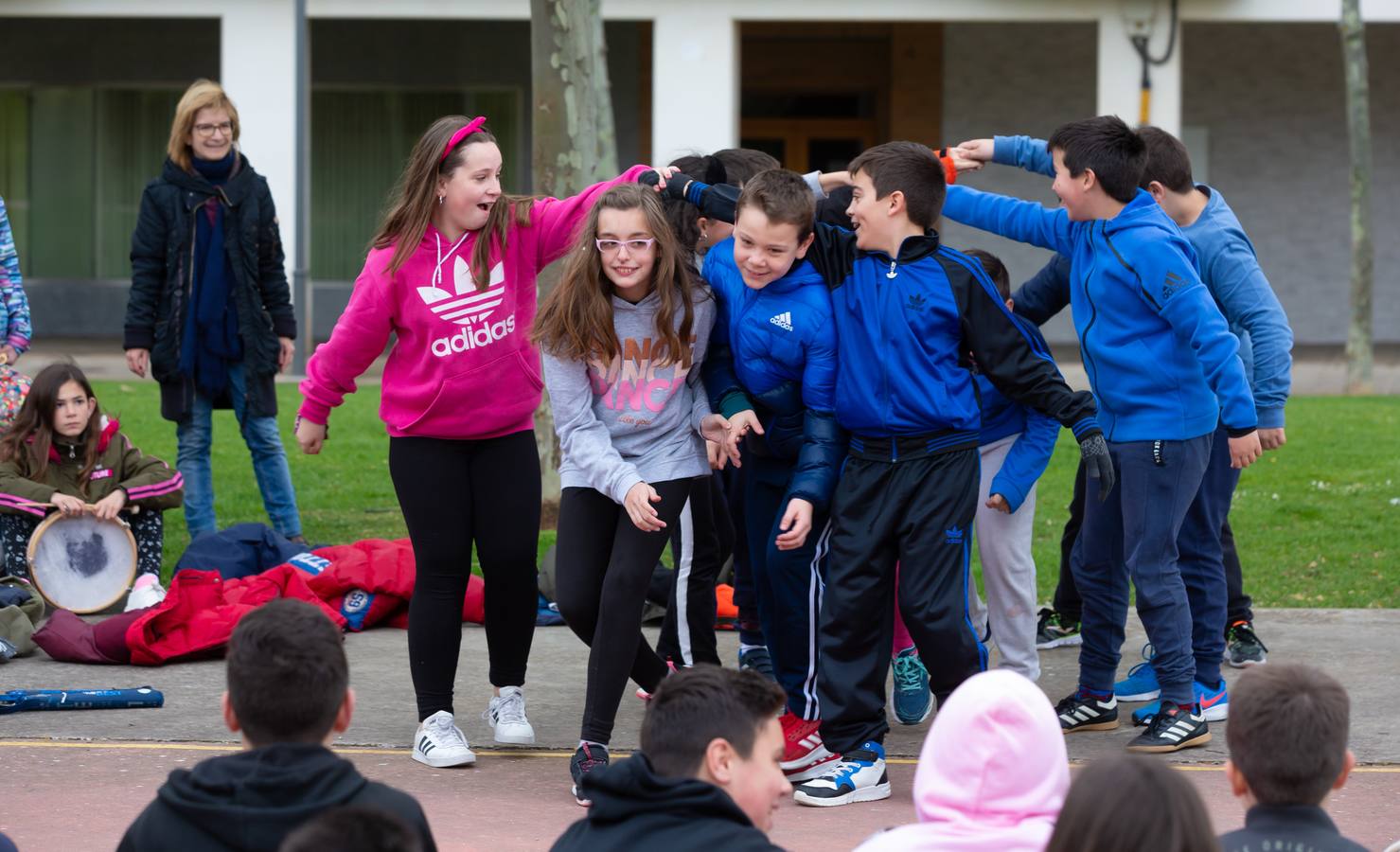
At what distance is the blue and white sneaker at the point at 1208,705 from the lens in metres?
5.46

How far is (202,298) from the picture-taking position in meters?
7.90

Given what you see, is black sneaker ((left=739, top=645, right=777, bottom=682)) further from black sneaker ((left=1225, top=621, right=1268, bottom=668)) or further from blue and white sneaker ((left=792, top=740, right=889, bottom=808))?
black sneaker ((left=1225, top=621, right=1268, bottom=668))

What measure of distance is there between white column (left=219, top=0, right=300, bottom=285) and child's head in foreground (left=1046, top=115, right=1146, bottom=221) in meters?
13.9

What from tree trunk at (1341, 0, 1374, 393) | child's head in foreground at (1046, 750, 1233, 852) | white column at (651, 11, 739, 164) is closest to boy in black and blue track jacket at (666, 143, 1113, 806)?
child's head in foreground at (1046, 750, 1233, 852)

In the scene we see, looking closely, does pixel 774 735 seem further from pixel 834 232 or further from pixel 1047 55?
pixel 1047 55

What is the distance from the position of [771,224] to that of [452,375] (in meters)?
1.03

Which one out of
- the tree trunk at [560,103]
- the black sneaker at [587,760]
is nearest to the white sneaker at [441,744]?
the black sneaker at [587,760]

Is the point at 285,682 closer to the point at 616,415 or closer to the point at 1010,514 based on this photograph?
the point at 616,415

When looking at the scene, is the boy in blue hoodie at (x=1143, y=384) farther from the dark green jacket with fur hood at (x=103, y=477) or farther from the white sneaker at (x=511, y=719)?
the dark green jacket with fur hood at (x=103, y=477)

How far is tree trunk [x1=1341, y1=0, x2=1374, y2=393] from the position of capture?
16.3 meters

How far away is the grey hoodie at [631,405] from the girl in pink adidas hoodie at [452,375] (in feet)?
0.77

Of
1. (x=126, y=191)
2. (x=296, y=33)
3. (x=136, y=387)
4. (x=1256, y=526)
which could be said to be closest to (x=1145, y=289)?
(x=1256, y=526)

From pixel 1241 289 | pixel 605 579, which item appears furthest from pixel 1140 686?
pixel 605 579

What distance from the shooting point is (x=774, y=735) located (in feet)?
10.5
